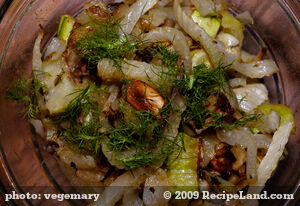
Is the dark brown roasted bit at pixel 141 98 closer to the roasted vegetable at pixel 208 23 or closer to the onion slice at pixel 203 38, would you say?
the onion slice at pixel 203 38

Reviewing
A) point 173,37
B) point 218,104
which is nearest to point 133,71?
point 173,37

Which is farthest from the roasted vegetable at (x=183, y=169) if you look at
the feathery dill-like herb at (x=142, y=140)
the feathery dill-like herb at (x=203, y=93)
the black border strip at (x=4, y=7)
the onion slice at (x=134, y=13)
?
the black border strip at (x=4, y=7)

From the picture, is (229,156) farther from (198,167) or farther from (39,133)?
(39,133)

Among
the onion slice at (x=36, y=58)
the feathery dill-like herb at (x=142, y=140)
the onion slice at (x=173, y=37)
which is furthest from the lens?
the onion slice at (x=36, y=58)

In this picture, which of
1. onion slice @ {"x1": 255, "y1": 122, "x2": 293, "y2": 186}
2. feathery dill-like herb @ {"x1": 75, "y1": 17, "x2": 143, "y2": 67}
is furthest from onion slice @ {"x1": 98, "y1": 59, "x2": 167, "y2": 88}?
onion slice @ {"x1": 255, "y1": 122, "x2": 293, "y2": 186}

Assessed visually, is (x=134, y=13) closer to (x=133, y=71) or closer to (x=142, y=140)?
(x=133, y=71)
